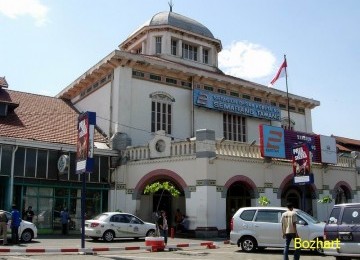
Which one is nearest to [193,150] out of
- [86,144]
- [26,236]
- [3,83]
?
[86,144]

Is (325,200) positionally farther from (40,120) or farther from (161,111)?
(40,120)

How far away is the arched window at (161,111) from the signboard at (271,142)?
264 inches

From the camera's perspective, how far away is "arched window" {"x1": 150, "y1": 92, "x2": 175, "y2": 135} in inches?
1105

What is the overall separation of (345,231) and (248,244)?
5.45 m

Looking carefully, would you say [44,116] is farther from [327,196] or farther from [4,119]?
[327,196]

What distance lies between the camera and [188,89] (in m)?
29.5

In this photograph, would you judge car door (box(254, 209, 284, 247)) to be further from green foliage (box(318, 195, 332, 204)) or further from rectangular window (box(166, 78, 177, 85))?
rectangular window (box(166, 78, 177, 85))

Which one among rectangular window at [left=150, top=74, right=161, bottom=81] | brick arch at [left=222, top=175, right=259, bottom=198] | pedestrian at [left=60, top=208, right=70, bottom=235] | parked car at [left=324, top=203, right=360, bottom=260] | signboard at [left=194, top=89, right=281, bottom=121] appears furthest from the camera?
signboard at [left=194, top=89, right=281, bottom=121]

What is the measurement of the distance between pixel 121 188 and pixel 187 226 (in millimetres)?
5072

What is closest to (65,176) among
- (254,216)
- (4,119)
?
(4,119)

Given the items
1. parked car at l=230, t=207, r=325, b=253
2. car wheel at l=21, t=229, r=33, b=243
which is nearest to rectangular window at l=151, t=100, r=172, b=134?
car wheel at l=21, t=229, r=33, b=243

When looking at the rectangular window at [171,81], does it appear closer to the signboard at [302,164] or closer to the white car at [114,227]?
the signboard at [302,164]

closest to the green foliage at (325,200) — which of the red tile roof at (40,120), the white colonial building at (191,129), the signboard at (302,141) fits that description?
the white colonial building at (191,129)

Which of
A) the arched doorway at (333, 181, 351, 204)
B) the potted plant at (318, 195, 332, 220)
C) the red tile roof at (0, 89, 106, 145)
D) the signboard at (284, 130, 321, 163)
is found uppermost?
the red tile roof at (0, 89, 106, 145)
